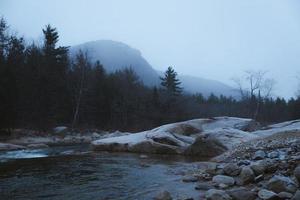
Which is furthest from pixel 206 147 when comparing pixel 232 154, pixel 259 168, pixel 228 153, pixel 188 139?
pixel 259 168

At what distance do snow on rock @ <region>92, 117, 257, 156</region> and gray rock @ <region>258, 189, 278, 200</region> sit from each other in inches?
455

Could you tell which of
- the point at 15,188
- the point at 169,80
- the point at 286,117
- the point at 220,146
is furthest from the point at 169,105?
the point at 15,188

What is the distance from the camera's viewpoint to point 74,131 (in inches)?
1770

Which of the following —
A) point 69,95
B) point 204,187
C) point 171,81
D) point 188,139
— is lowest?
point 204,187

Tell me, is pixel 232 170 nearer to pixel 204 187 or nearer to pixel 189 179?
pixel 189 179

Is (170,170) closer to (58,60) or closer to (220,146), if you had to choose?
(220,146)

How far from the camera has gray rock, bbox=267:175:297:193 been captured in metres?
7.93

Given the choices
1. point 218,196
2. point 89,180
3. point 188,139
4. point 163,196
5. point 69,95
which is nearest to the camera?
point 218,196

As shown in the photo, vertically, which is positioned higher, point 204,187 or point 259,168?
point 259,168

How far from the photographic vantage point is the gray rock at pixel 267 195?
25.1 feet

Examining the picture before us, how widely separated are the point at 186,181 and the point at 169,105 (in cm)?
5528

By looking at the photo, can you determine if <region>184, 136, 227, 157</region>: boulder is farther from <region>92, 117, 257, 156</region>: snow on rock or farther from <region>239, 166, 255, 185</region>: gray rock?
<region>239, 166, 255, 185</region>: gray rock

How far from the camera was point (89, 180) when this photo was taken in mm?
11617

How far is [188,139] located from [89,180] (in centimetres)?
1245
